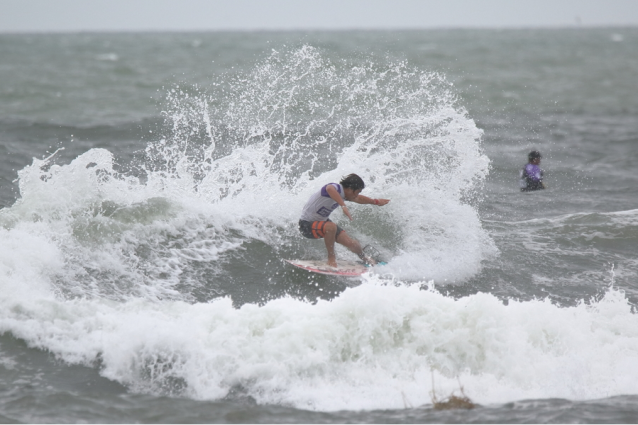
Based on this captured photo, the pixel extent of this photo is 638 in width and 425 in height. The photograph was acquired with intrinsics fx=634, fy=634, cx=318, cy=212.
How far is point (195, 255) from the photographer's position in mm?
9055

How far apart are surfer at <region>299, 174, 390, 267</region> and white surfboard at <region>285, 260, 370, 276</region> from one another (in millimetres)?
105

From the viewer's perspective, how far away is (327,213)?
351 inches

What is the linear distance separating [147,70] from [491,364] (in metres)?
33.4

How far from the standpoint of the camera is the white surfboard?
8586 mm

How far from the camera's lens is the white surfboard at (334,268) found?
8.59 m

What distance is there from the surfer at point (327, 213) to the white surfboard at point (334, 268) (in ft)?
0.34

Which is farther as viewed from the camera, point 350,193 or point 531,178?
point 531,178

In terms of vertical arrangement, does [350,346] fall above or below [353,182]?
below

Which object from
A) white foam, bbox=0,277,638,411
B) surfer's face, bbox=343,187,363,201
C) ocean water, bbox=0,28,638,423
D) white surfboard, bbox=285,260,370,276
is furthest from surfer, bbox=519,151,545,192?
white foam, bbox=0,277,638,411

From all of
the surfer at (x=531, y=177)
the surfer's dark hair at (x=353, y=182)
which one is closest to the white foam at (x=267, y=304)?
the surfer's dark hair at (x=353, y=182)

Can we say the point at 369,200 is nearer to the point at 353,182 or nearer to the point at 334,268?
the point at 353,182

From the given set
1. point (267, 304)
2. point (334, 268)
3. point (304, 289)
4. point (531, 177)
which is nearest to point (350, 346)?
point (267, 304)

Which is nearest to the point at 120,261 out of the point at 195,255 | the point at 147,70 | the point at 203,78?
the point at 195,255

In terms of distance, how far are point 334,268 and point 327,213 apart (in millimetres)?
790
